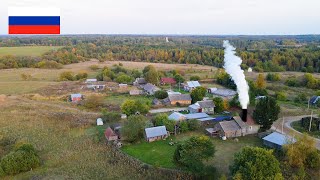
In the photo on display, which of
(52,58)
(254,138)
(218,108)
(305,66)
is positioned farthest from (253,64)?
(52,58)

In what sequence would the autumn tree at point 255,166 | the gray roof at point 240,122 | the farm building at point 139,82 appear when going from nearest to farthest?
1. the autumn tree at point 255,166
2. the gray roof at point 240,122
3. the farm building at point 139,82

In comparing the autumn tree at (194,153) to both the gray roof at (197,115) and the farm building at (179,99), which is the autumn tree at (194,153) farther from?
the farm building at (179,99)

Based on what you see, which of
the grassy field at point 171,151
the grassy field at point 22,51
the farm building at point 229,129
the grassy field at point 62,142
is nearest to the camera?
the grassy field at point 62,142

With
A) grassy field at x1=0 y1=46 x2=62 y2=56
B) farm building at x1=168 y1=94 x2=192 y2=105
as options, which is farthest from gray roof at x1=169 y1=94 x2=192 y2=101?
grassy field at x1=0 y1=46 x2=62 y2=56

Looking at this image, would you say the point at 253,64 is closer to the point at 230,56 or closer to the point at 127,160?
the point at 230,56

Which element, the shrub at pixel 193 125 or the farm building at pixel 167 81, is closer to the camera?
the shrub at pixel 193 125

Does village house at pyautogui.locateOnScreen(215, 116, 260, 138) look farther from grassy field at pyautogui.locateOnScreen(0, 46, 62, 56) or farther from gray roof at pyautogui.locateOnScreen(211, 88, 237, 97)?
grassy field at pyautogui.locateOnScreen(0, 46, 62, 56)

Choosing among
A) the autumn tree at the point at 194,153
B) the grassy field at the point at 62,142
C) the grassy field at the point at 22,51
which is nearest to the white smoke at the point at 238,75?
the autumn tree at the point at 194,153
